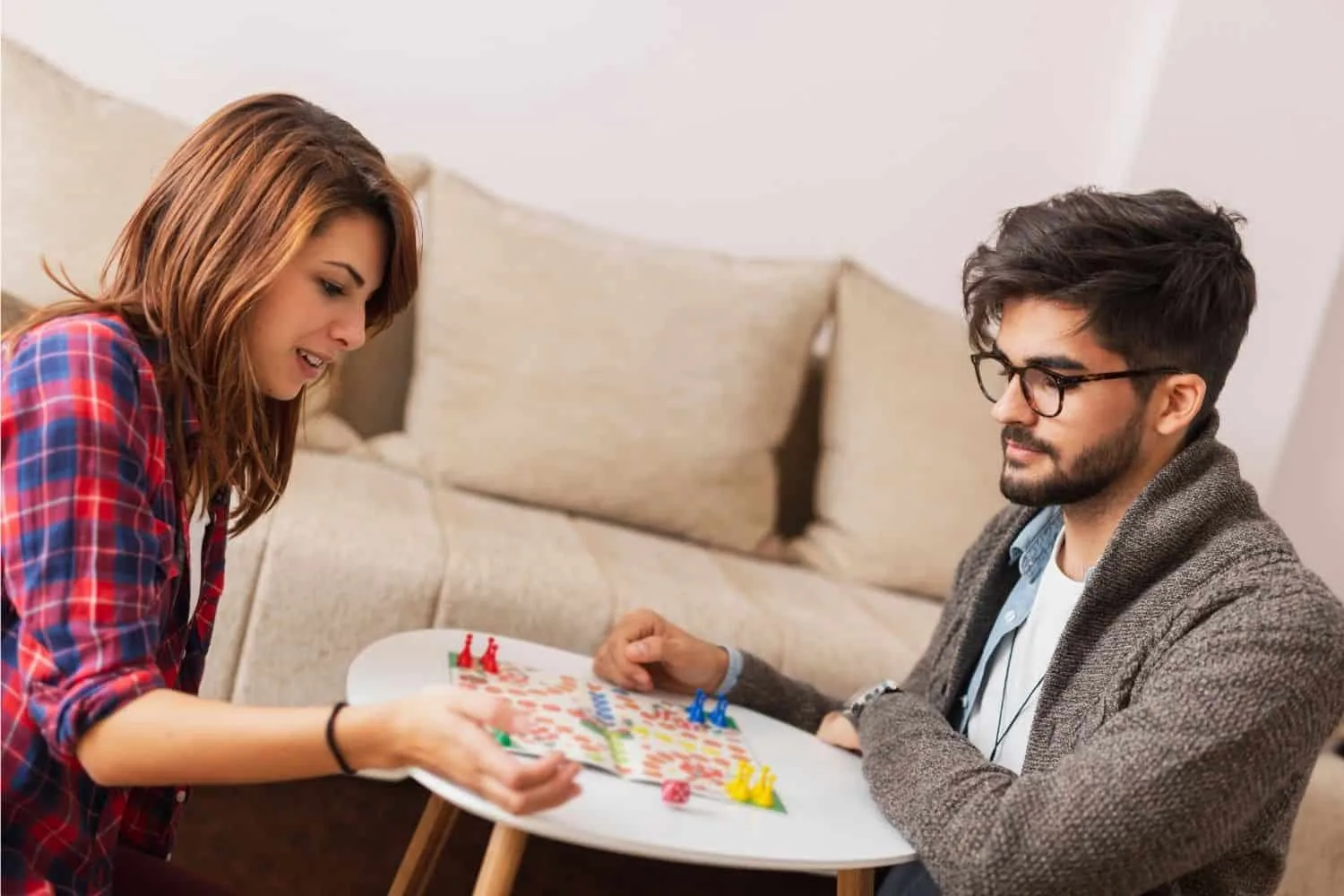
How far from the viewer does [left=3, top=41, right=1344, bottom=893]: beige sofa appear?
2.16 metres

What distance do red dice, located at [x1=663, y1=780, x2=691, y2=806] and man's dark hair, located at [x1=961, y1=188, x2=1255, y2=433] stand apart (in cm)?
64

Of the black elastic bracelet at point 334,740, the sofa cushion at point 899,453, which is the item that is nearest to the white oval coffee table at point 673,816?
the black elastic bracelet at point 334,740

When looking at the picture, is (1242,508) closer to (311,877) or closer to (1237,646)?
(1237,646)

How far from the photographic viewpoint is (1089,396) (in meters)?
1.50

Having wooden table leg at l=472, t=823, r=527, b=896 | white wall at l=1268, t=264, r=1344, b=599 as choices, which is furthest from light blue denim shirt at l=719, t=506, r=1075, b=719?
white wall at l=1268, t=264, r=1344, b=599

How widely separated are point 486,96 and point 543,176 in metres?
0.20

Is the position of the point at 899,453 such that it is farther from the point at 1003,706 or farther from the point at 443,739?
the point at 443,739

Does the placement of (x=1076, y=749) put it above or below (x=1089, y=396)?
below

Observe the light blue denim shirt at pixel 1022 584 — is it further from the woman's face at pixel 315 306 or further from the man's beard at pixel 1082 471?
the woman's face at pixel 315 306

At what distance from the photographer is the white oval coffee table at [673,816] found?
3.88ft

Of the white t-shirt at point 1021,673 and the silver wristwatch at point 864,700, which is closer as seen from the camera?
the white t-shirt at point 1021,673

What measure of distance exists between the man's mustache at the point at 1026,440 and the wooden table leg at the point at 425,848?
750 millimetres

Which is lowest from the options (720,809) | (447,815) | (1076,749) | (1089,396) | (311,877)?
(311,877)

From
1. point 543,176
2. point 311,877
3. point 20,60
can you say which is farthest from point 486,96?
point 311,877
